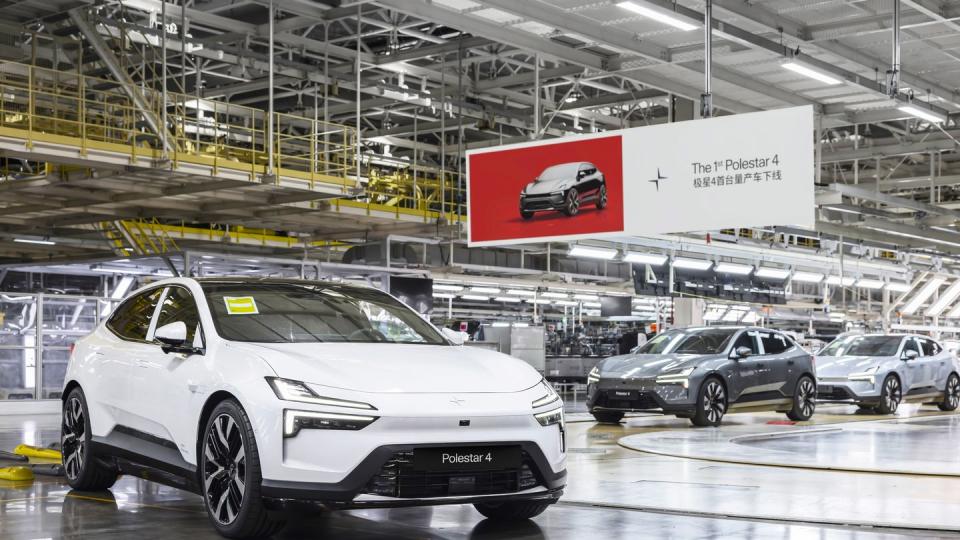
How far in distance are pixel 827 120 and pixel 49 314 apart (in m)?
15.2

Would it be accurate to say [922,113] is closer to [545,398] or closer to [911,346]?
[911,346]

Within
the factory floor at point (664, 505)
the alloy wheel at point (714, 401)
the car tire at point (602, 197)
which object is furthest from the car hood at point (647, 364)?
the factory floor at point (664, 505)

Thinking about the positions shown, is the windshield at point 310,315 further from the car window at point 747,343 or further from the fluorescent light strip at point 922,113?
the fluorescent light strip at point 922,113

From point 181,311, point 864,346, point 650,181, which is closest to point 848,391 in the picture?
point 864,346

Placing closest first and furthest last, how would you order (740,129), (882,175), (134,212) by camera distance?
(740,129) → (134,212) → (882,175)

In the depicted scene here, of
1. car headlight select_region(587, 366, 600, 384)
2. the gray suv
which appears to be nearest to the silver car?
the gray suv

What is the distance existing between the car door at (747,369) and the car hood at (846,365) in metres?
3.29

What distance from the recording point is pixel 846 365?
2020cm

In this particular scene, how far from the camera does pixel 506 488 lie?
5996mm

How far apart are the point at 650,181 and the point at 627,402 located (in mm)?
3172

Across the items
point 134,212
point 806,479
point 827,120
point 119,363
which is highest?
point 827,120

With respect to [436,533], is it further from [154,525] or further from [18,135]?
[18,135]

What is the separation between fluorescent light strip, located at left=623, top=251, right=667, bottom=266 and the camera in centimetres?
3019

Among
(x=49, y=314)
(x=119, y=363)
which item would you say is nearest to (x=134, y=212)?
(x=49, y=314)
